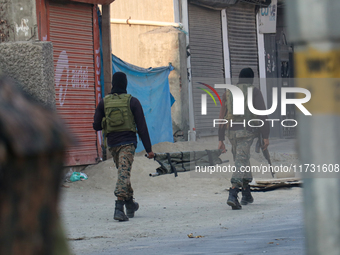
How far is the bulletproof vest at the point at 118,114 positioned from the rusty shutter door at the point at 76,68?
3.32m

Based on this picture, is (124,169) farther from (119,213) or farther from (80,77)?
(80,77)

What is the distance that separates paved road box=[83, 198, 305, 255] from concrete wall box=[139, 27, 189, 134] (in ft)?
24.7

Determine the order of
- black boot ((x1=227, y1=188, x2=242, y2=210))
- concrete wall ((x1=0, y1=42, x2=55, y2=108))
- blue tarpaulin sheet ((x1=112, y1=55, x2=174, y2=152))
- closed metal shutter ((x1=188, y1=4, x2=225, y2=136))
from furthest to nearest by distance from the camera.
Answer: closed metal shutter ((x1=188, y1=4, x2=225, y2=136))
blue tarpaulin sheet ((x1=112, y1=55, x2=174, y2=152))
black boot ((x1=227, y1=188, x2=242, y2=210))
concrete wall ((x1=0, y1=42, x2=55, y2=108))

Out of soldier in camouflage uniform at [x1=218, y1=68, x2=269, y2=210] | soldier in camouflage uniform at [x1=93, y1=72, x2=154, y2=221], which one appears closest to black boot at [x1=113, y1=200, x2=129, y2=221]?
soldier in camouflage uniform at [x1=93, y1=72, x2=154, y2=221]

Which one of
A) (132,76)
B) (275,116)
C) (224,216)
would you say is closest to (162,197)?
(224,216)

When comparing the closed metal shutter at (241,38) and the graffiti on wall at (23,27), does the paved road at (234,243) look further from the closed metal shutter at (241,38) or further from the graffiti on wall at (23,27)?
A: the closed metal shutter at (241,38)

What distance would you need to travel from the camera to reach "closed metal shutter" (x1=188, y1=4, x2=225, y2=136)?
45.7ft

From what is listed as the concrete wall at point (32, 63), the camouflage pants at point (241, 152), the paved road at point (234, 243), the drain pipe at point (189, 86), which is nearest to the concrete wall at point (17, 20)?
the concrete wall at point (32, 63)

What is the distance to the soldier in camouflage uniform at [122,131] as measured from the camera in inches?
239

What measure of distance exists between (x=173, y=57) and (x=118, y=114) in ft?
22.2

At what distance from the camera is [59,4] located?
30.9ft

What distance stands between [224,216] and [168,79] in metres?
6.85

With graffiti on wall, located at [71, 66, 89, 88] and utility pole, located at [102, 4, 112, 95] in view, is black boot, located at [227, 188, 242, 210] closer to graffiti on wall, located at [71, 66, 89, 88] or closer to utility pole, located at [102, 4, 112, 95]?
utility pole, located at [102, 4, 112, 95]

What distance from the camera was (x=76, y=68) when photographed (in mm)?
9727
